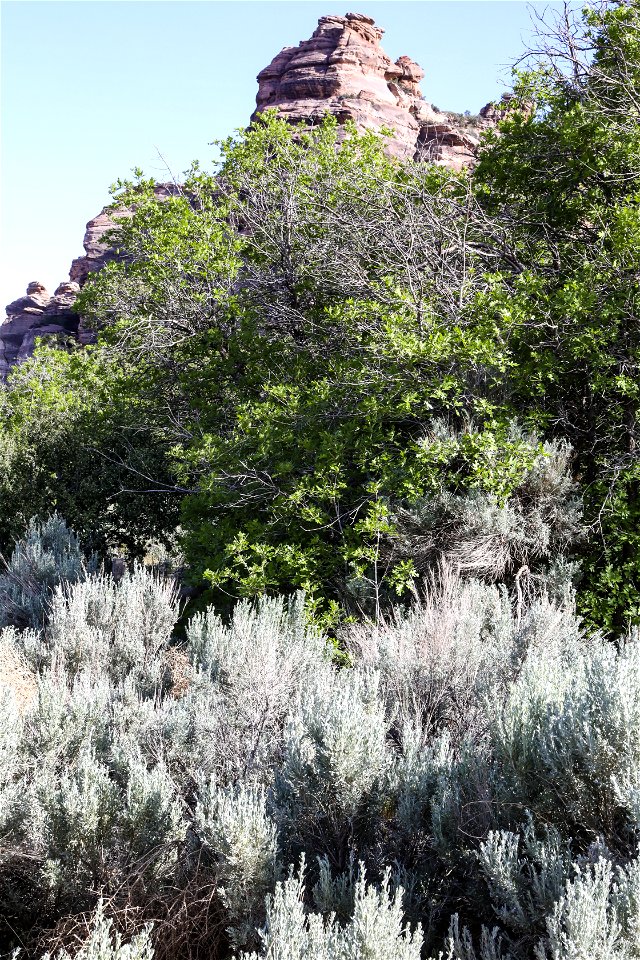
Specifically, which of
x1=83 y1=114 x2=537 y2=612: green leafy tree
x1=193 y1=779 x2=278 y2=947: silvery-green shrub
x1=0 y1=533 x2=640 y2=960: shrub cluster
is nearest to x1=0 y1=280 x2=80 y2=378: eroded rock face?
x1=83 y1=114 x2=537 y2=612: green leafy tree

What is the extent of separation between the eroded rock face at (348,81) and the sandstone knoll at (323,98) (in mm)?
60

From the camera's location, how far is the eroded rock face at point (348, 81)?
46281mm

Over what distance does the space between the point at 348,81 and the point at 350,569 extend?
49.7 metres

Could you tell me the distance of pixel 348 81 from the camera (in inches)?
1922

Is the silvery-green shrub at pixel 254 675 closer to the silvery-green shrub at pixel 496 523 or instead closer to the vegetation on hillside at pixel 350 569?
the vegetation on hillside at pixel 350 569

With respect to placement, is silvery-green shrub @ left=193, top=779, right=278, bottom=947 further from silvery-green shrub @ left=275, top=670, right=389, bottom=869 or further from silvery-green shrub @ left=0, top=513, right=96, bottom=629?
silvery-green shrub @ left=0, top=513, right=96, bottom=629

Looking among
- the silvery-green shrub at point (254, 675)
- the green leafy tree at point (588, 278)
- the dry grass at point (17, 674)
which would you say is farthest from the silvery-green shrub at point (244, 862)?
the green leafy tree at point (588, 278)

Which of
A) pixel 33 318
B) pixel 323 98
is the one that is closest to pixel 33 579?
pixel 323 98

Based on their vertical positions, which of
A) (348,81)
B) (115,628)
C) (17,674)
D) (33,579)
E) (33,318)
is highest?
(348,81)

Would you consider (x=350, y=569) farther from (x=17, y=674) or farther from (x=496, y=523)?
(x=17, y=674)

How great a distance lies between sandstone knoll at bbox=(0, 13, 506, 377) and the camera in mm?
46656

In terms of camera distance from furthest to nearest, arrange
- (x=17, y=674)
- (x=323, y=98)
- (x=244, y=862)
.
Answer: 1. (x=323, y=98)
2. (x=17, y=674)
3. (x=244, y=862)

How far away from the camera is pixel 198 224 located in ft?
33.0

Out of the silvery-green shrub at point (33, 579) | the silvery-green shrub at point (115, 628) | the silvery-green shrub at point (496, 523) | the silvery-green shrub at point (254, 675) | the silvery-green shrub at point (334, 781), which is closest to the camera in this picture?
the silvery-green shrub at point (334, 781)
